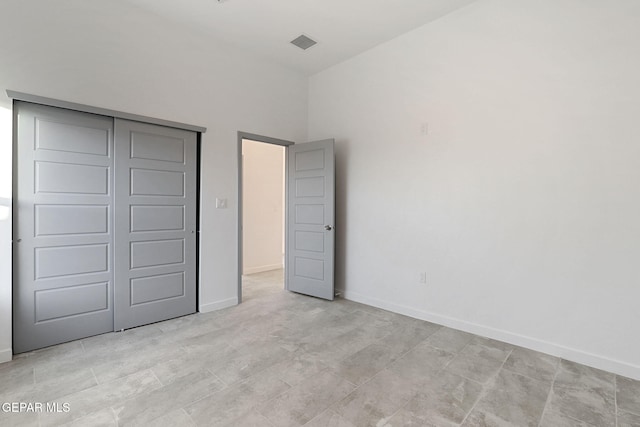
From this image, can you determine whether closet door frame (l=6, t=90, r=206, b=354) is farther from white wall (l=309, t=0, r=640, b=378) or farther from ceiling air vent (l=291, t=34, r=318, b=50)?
white wall (l=309, t=0, r=640, b=378)

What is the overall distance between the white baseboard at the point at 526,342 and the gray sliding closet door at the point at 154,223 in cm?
239

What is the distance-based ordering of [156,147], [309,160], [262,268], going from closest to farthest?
[156,147], [309,160], [262,268]

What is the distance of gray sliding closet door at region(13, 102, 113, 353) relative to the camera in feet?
8.29

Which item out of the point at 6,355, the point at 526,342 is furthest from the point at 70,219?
the point at 526,342

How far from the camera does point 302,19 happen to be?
321 cm

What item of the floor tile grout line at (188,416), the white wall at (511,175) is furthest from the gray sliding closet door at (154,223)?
the white wall at (511,175)

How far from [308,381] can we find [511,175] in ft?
8.25

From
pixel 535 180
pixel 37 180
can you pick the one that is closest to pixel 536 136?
pixel 535 180

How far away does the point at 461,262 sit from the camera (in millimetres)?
3139

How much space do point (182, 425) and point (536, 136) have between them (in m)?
3.43

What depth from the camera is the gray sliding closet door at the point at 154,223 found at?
118 inches

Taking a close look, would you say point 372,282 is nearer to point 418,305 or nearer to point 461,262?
point 418,305

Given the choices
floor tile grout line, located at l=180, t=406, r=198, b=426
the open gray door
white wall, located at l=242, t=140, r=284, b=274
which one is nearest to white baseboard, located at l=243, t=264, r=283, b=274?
white wall, located at l=242, t=140, r=284, b=274

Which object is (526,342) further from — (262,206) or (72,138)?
(262,206)
